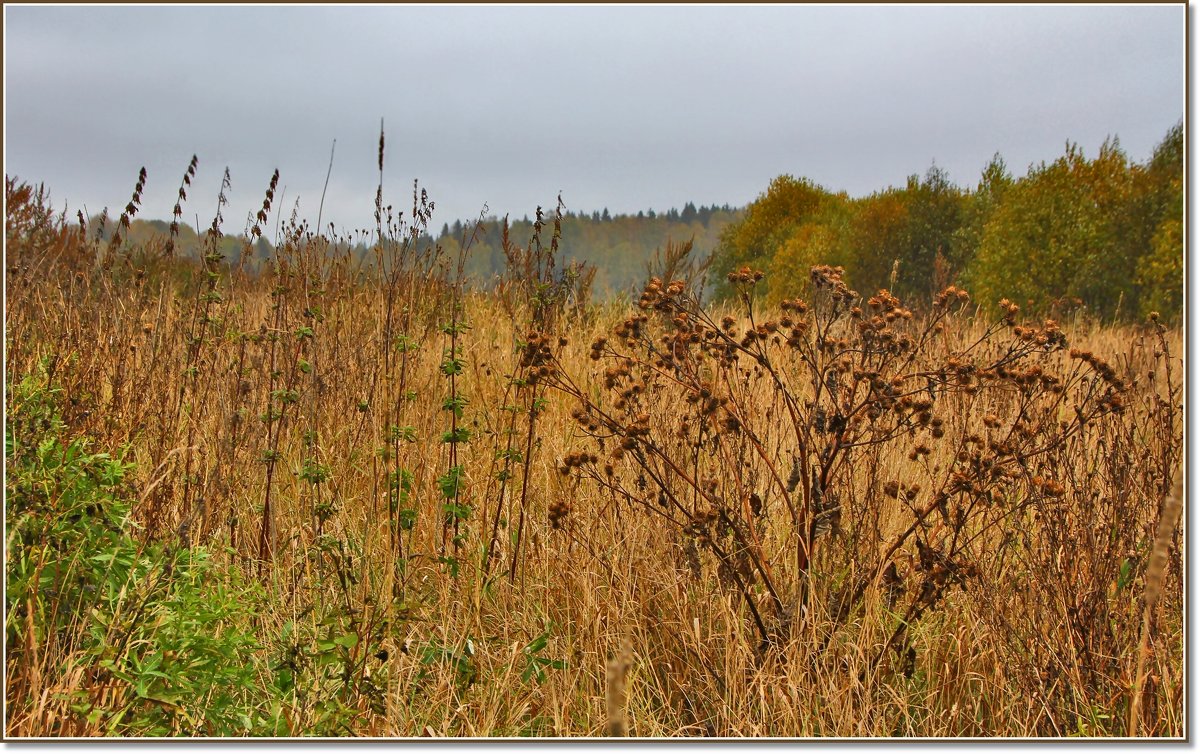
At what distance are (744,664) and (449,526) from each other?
134 cm

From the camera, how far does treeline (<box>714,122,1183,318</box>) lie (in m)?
15.0

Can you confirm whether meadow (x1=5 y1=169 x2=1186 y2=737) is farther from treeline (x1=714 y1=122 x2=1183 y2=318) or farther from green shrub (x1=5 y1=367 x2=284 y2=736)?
treeline (x1=714 y1=122 x2=1183 y2=318)

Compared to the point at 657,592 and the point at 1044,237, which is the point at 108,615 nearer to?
the point at 657,592

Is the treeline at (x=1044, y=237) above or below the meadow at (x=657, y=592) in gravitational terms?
above

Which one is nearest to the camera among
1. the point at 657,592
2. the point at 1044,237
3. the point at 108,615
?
the point at 108,615

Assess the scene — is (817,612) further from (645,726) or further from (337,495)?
(337,495)

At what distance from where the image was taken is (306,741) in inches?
77.6

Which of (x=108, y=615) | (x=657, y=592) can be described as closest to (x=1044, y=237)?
(x=657, y=592)

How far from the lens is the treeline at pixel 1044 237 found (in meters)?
15.0

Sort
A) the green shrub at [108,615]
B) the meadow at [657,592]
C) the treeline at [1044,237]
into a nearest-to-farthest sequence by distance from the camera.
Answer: the green shrub at [108,615] → the meadow at [657,592] → the treeline at [1044,237]

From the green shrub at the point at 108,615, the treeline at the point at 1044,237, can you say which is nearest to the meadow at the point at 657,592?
the green shrub at the point at 108,615

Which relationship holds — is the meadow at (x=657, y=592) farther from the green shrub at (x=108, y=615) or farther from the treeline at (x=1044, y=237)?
the treeline at (x=1044, y=237)

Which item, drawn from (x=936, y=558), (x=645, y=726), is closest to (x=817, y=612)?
(x=936, y=558)

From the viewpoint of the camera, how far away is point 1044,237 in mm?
19922
